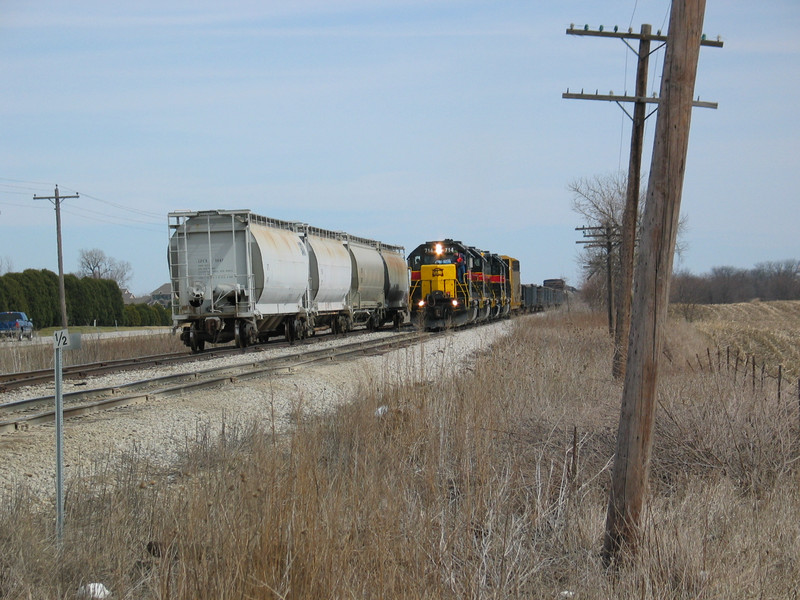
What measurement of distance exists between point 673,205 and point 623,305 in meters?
11.0

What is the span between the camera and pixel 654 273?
509 cm

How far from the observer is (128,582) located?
174 inches

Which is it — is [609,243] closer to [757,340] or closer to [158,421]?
[757,340]

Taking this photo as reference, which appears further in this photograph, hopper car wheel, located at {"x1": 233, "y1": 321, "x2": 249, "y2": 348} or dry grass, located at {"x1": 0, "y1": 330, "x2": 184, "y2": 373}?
hopper car wheel, located at {"x1": 233, "y1": 321, "x2": 249, "y2": 348}

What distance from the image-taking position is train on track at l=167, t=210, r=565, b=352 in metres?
21.0

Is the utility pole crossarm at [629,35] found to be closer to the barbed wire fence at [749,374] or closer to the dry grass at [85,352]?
the barbed wire fence at [749,374]

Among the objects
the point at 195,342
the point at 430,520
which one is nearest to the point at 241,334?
the point at 195,342

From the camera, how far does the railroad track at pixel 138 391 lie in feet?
32.7

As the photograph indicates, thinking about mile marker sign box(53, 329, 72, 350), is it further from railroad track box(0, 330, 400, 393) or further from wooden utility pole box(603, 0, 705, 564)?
railroad track box(0, 330, 400, 393)

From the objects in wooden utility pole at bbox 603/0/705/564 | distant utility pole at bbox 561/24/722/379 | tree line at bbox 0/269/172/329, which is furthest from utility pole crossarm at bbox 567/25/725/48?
tree line at bbox 0/269/172/329

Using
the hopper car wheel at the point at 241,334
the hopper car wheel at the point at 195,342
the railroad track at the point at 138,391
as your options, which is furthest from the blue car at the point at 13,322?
the railroad track at the point at 138,391

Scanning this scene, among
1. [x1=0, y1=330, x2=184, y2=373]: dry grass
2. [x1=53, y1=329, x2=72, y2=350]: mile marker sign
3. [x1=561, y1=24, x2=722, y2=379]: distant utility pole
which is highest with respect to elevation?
[x1=561, y1=24, x2=722, y2=379]: distant utility pole

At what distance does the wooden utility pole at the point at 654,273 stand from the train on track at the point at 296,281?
9.81m

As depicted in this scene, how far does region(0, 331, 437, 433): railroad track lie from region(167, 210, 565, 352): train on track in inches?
135
